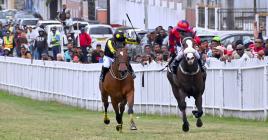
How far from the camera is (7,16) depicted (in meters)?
92.9

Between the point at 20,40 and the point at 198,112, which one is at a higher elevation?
the point at 20,40

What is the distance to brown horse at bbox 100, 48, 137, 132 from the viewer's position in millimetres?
21659

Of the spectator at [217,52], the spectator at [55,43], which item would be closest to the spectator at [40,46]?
the spectator at [55,43]

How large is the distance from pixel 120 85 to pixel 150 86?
9190 millimetres

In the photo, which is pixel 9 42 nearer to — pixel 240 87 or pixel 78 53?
pixel 78 53

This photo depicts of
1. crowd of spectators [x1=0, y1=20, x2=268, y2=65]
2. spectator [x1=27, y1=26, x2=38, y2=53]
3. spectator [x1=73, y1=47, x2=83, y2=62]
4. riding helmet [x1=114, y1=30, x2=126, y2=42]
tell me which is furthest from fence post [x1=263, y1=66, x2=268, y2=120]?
spectator [x1=27, y1=26, x2=38, y2=53]

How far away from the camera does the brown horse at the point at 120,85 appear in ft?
71.1

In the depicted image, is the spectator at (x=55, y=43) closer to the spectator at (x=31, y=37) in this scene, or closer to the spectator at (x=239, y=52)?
the spectator at (x=31, y=37)

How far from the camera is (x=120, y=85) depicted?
72.8ft

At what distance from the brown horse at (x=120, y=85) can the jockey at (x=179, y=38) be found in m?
1.01

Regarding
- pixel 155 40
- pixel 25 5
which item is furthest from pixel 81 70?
pixel 25 5

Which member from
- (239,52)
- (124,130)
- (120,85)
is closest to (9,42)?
(239,52)

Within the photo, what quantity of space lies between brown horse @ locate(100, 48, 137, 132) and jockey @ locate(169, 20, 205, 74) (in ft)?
3.31

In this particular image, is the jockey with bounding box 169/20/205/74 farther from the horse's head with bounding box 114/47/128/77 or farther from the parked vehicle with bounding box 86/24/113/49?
the parked vehicle with bounding box 86/24/113/49
